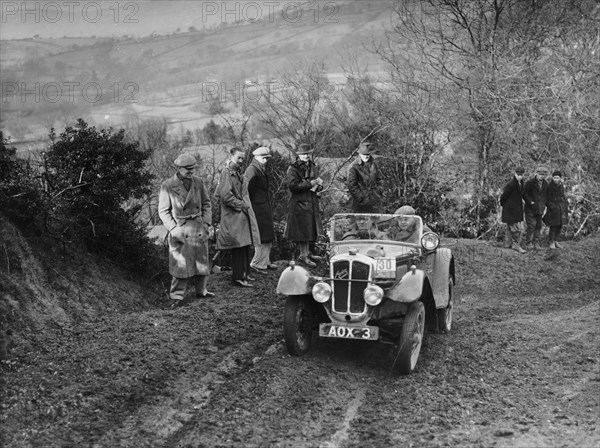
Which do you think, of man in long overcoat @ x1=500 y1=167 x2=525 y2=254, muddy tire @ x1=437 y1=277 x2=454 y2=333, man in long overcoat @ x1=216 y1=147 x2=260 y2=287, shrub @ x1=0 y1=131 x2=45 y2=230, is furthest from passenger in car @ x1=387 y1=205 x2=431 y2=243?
man in long overcoat @ x1=500 y1=167 x2=525 y2=254

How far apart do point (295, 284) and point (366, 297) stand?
849mm

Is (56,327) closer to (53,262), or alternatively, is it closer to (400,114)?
(53,262)

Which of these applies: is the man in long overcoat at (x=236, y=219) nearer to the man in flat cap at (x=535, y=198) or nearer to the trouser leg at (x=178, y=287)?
the trouser leg at (x=178, y=287)

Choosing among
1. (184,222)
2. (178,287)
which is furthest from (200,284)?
(184,222)

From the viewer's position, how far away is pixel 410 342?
314 inches

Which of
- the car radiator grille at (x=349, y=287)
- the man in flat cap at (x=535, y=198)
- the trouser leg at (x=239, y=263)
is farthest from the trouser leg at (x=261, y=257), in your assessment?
the man in flat cap at (x=535, y=198)

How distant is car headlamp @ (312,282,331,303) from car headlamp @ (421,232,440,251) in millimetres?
1748

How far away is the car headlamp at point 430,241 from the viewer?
936cm

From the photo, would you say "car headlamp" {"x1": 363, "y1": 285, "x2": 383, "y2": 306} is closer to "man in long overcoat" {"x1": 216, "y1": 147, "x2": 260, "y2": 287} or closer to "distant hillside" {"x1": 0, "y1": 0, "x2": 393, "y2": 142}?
"man in long overcoat" {"x1": 216, "y1": 147, "x2": 260, "y2": 287}

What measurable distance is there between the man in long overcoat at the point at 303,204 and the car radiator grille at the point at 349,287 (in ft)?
12.0

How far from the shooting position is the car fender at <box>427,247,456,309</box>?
9.72 meters

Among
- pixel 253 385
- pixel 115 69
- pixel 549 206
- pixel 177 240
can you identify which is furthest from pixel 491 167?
pixel 115 69

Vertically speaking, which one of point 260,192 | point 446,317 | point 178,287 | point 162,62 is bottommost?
point 446,317

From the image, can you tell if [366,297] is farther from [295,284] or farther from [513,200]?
[513,200]
